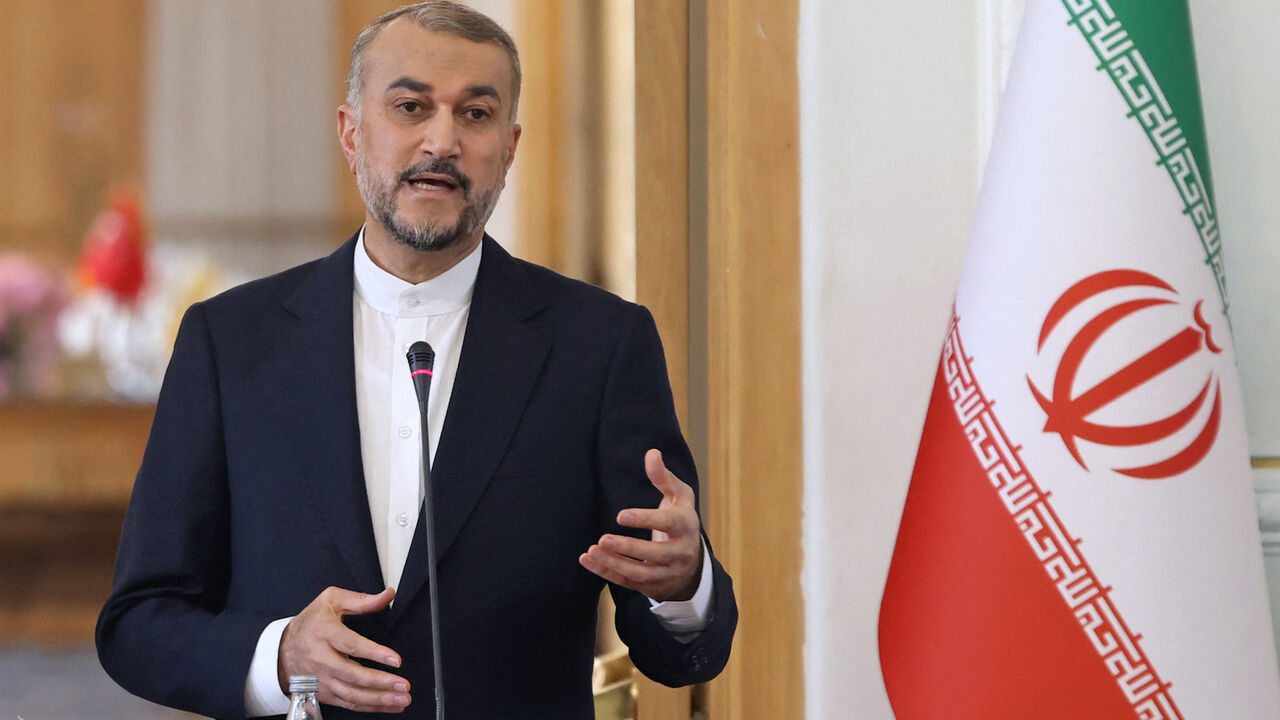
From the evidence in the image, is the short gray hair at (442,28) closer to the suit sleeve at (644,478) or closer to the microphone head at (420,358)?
the suit sleeve at (644,478)

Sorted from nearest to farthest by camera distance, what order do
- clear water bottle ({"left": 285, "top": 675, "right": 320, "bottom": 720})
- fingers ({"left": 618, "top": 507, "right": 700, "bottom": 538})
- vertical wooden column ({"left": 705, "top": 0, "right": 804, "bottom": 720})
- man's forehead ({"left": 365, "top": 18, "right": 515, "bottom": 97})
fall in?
clear water bottle ({"left": 285, "top": 675, "right": 320, "bottom": 720}) < fingers ({"left": 618, "top": 507, "right": 700, "bottom": 538}) < man's forehead ({"left": 365, "top": 18, "right": 515, "bottom": 97}) < vertical wooden column ({"left": 705, "top": 0, "right": 804, "bottom": 720})

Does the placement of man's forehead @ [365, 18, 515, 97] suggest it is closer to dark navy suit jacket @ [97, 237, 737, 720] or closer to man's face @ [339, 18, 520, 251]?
man's face @ [339, 18, 520, 251]

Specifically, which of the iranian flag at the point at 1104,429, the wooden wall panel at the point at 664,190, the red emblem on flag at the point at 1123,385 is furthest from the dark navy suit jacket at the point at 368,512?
the wooden wall panel at the point at 664,190

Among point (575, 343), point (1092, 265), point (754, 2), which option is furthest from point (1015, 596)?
point (754, 2)

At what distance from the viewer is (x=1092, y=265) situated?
1.63 m

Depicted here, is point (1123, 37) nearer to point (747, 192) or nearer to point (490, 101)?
point (747, 192)

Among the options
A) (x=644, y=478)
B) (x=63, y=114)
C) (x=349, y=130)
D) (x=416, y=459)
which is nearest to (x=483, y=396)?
(x=416, y=459)

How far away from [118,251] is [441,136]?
988 millimetres

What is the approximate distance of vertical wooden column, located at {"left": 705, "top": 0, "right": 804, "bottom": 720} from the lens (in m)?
2.18

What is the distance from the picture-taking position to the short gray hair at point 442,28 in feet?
5.28

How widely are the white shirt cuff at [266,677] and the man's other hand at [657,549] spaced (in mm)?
362

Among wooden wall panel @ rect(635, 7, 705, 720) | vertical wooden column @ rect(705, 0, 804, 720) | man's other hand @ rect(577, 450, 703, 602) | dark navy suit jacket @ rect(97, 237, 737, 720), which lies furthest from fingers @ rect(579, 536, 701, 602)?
wooden wall panel @ rect(635, 7, 705, 720)

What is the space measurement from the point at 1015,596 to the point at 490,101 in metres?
0.96

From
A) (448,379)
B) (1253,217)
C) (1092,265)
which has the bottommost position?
(448,379)
